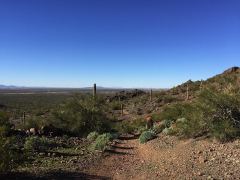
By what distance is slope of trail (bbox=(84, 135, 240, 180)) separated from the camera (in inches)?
456

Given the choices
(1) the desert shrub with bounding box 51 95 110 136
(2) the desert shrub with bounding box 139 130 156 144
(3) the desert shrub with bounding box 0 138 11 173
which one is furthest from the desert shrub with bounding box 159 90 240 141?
(1) the desert shrub with bounding box 51 95 110 136

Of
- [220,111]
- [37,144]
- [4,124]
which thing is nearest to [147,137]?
[220,111]

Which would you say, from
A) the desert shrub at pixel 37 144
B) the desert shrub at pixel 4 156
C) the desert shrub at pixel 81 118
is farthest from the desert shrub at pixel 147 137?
the desert shrub at pixel 4 156

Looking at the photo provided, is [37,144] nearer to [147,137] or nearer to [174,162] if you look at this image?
[147,137]

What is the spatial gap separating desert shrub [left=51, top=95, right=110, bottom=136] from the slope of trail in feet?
21.4

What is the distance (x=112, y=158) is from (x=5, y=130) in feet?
15.9

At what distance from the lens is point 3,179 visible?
36.3 feet

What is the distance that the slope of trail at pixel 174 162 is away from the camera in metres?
11.6

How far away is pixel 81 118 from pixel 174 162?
10.2m

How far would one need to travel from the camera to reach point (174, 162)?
13.2 meters

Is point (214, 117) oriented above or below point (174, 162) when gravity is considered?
above

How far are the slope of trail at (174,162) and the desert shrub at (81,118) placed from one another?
6.52 meters

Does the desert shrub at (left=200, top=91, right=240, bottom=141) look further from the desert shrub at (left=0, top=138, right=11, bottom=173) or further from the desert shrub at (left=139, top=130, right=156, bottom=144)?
the desert shrub at (left=0, top=138, right=11, bottom=173)

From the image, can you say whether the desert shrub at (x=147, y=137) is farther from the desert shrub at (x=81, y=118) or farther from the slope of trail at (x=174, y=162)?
the desert shrub at (x=81, y=118)
